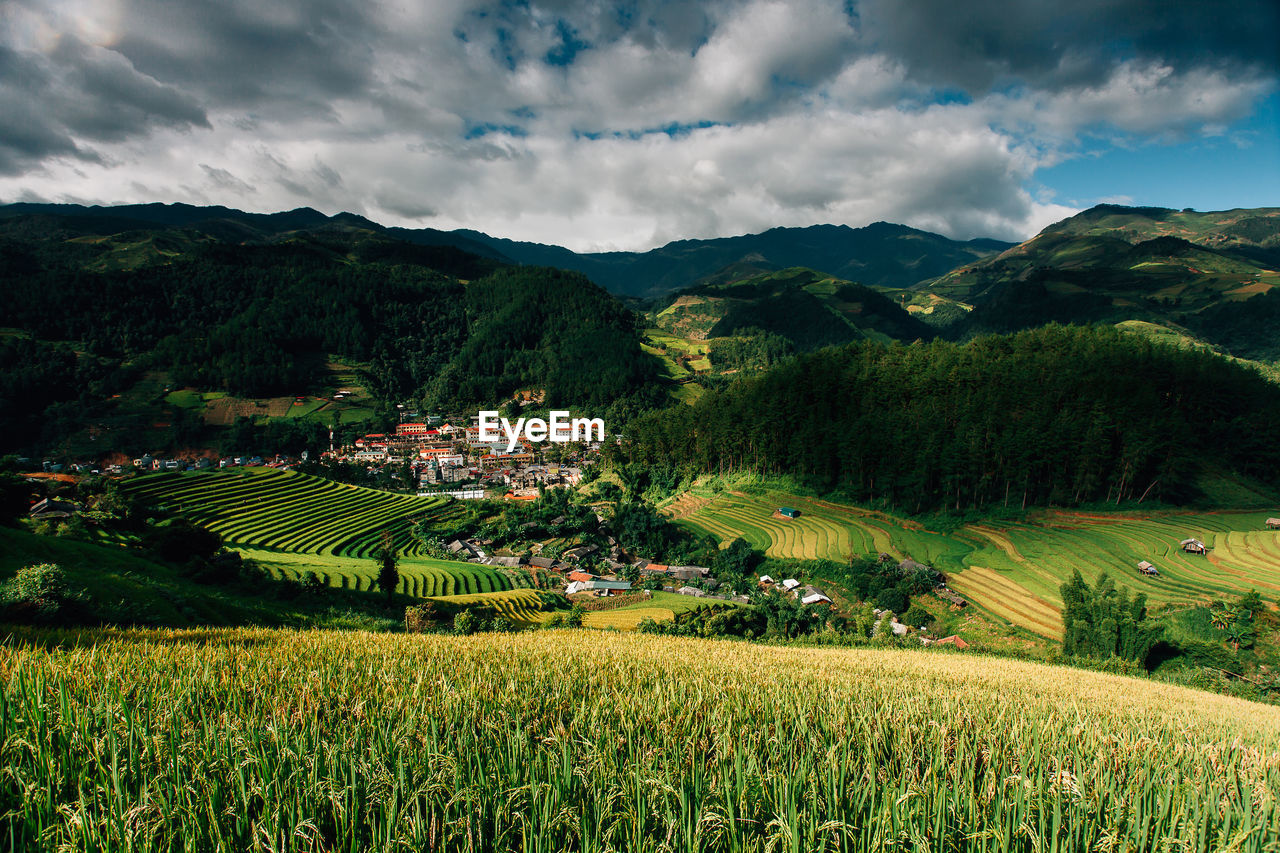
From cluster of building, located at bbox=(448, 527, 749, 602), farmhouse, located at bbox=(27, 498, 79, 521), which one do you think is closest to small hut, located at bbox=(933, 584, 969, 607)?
cluster of building, located at bbox=(448, 527, 749, 602)

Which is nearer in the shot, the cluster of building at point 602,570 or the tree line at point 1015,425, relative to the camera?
the tree line at point 1015,425

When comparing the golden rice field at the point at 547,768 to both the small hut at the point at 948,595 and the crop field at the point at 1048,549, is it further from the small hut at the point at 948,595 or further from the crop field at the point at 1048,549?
the crop field at the point at 1048,549

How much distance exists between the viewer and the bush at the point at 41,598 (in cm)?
668

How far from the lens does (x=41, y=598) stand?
276 inches

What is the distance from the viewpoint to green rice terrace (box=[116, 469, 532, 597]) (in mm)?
39719

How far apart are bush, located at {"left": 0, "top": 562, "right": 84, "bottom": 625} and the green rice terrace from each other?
1025 inches

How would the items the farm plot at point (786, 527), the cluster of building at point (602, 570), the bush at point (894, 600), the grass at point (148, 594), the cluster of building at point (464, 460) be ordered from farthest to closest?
the cluster of building at point (464, 460) → the cluster of building at point (602, 570) → the farm plot at point (786, 527) → the bush at point (894, 600) → the grass at point (148, 594)

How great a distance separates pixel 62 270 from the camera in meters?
165

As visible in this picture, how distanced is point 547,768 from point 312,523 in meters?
62.2

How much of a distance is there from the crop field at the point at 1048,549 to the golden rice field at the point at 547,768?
34382 mm

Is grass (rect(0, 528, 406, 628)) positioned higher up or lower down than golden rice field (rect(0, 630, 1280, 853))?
lower down

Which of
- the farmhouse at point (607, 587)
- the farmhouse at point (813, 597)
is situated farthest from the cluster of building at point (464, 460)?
the farmhouse at point (813, 597)

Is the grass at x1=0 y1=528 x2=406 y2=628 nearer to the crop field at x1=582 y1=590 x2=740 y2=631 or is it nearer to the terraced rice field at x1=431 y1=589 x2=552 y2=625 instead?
the terraced rice field at x1=431 y1=589 x2=552 y2=625

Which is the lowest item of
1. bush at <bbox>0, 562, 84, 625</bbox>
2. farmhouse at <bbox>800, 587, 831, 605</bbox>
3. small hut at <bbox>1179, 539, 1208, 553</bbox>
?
farmhouse at <bbox>800, 587, 831, 605</bbox>
